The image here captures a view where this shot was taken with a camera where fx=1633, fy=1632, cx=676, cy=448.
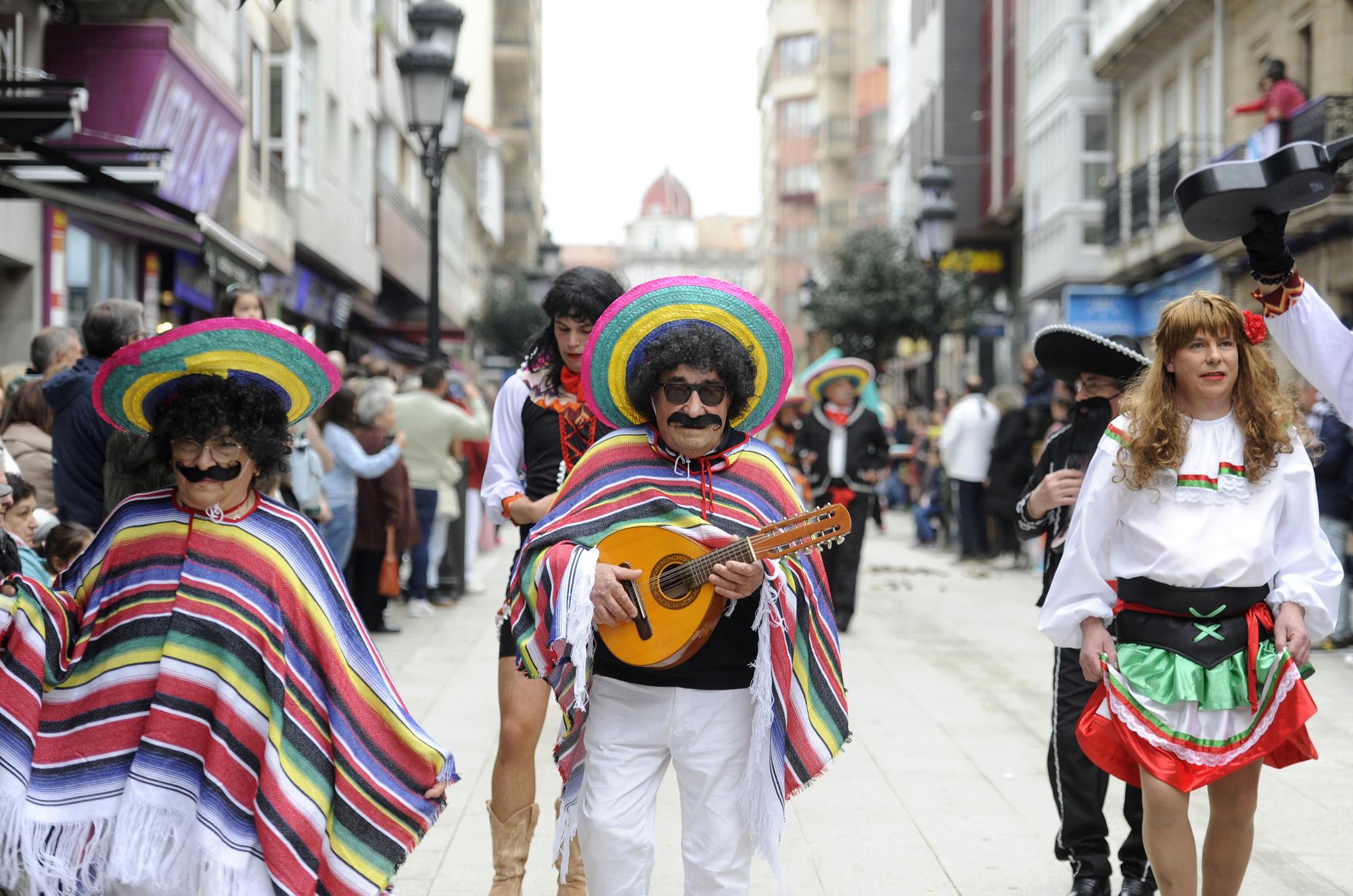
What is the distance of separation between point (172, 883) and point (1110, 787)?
15.1 feet

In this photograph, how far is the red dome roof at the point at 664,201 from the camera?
184m

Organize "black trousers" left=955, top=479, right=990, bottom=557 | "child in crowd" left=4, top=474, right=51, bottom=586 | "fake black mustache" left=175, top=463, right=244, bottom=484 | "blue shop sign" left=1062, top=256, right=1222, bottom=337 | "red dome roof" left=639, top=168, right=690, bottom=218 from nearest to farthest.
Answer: "fake black mustache" left=175, top=463, right=244, bottom=484 → "child in crowd" left=4, top=474, right=51, bottom=586 → "black trousers" left=955, top=479, right=990, bottom=557 → "blue shop sign" left=1062, top=256, right=1222, bottom=337 → "red dome roof" left=639, top=168, right=690, bottom=218

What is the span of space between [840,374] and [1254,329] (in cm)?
817

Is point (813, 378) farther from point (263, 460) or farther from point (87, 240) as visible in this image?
point (263, 460)

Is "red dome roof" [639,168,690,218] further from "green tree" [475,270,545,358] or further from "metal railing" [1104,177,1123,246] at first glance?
"metal railing" [1104,177,1123,246]

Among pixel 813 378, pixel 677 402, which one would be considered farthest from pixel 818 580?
pixel 813 378

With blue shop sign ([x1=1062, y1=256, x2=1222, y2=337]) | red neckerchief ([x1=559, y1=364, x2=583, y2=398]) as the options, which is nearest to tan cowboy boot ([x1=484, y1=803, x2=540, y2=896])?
red neckerchief ([x1=559, y1=364, x2=583, y2=398])

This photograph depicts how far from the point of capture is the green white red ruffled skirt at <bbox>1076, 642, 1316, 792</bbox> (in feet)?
14.2

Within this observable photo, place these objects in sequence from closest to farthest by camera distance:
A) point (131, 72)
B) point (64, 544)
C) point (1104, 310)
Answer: point (64, 544), point (131, 72), point (1104, 310)

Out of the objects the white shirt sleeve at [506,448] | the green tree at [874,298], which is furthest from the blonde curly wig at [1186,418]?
the green tree at [874,298]

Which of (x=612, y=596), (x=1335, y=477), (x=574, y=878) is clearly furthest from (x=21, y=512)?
(x=1335, y=477)

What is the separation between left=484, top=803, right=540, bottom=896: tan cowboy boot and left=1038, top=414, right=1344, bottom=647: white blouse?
1.76 metres

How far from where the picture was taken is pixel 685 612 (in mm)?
4012

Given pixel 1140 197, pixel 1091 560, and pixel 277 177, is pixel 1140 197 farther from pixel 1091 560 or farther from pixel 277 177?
pixel 1091 560
